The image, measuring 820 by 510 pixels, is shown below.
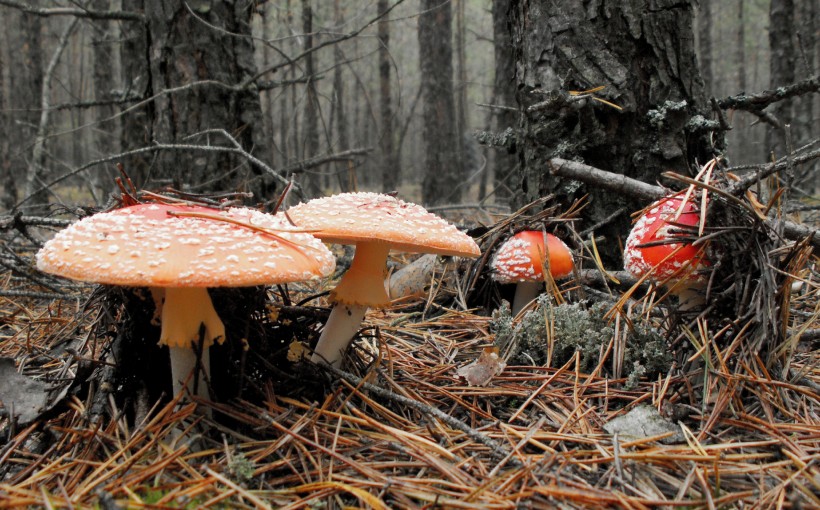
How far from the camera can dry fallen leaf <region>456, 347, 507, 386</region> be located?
7.08 ft

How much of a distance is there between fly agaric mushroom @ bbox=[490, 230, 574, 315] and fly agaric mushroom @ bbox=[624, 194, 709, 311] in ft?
2.79

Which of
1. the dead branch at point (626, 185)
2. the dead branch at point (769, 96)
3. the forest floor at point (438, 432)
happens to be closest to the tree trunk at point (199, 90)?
the forest floor at point (438, 432)

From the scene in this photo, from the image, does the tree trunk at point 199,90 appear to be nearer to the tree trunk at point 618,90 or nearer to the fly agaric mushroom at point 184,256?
the tree trunk at point 618,90

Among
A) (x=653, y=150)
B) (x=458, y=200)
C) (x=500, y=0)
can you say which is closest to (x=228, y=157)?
(x=653, y=150)

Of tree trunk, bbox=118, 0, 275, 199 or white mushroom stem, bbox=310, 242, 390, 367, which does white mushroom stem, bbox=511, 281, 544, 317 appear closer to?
white mushroom stem, bbox=310, 242, 390, 367

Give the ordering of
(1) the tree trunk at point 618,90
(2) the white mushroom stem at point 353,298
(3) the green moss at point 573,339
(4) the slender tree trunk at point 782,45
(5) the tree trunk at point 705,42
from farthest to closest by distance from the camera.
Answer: (5) the tree trunk at point 705,42 → (4) the slender tree trunk at point 782,45 → (1) the tree trunk at point 618,90 → (3) the green moss at point 573,339 → (2) the white mushroom stem at point 353,298

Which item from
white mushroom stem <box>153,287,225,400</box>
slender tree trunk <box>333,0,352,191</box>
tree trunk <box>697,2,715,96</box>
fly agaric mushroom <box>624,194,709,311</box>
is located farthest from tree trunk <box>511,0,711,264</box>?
tree trunk <box>697,2,715,96</box>

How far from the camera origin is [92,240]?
1428 millimetres

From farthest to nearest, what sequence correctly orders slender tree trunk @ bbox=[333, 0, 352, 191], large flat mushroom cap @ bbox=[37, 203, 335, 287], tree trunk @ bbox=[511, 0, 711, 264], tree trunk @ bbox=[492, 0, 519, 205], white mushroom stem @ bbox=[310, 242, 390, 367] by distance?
tree trunk @ bbox=[492, 0, 519, 205] → slender tree trunk @ bbox=[333, 0, 352, 191] → tree trunk @ bbox=[511, 0, 711, 264] → white mushroom stem @ bbox=[310, 242, 390, 367] → large flat mushroom cap @ bbox=[37, 203, 335, 287]

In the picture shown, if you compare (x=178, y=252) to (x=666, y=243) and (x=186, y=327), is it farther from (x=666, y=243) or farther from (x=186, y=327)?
(x=666, y=243)

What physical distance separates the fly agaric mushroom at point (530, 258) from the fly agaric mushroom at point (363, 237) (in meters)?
1.00

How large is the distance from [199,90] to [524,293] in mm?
2862

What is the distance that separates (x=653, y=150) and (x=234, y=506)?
2.78 meters

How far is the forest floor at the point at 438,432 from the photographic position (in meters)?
1.39
